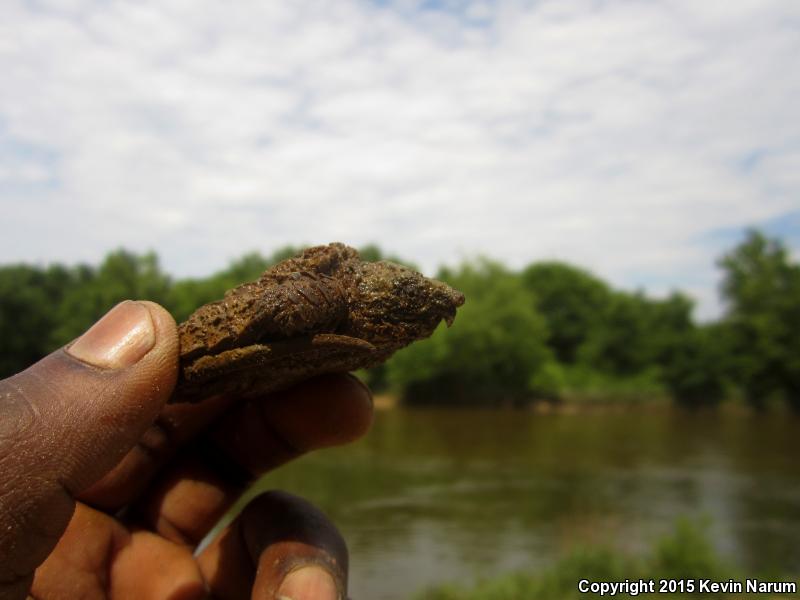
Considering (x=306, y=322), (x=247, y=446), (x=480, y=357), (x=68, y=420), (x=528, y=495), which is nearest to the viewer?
(x=68, y=420)

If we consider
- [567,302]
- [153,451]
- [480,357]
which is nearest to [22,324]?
[480,357]

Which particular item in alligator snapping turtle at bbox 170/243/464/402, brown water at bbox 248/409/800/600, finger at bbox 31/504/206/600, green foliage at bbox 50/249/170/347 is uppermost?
green foliage at bbox 50/249/170/347

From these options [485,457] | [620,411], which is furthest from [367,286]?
[620,411]

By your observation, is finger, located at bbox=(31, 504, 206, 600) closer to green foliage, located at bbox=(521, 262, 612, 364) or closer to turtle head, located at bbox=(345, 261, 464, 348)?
turtle head, located at bbox=(345, 261, 464, 348)

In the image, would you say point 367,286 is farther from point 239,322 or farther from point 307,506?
point 307,506

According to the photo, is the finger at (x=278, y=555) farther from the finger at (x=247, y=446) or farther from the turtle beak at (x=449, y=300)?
the turtle beak at (x=449, y=300)

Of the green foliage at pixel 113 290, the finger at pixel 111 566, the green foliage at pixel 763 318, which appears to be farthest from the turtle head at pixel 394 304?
the green foliage at pixel 763 318

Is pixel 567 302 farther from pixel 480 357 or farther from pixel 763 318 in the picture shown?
pixel 480 357

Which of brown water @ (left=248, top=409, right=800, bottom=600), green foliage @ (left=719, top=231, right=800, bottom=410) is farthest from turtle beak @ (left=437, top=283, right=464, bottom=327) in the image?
green foliage @ (left=719, top=231, right=800, bottom=410)
